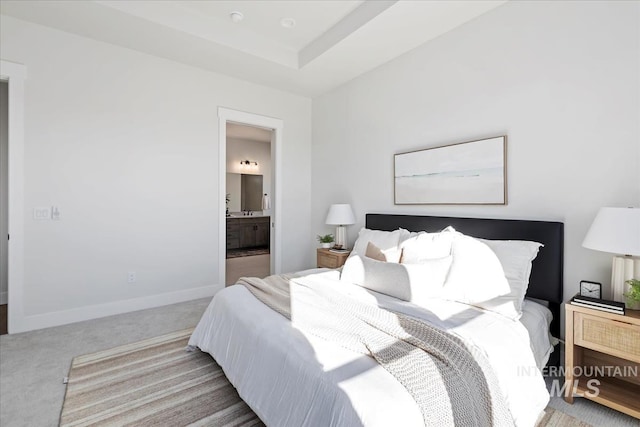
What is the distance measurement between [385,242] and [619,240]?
5.29 feet

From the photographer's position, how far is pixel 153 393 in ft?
6.54

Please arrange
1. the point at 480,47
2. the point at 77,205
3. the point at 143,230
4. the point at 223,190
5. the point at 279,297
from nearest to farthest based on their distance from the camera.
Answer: the point at 279,297 → the point at 480,47 → the point at 77,205 → the point at 143,230 → the point at 223,190

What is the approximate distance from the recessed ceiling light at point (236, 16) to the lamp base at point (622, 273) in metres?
3.64

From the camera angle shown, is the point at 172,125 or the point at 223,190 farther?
the point at 223,190

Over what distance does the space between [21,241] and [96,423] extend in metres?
2.19

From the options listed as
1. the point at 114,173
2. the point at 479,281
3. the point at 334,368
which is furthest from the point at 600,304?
the point at 114,173

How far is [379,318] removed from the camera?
172cm

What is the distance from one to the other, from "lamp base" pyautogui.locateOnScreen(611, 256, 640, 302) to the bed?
34 cm

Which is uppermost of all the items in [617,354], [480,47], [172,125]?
[480,47]

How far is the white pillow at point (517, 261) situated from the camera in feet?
6.79

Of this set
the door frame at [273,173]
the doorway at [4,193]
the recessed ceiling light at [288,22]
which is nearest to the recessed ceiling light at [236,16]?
the recessed ceiling light at [288,22]

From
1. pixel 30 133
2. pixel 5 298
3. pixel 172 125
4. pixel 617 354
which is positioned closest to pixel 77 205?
pixel 30 133

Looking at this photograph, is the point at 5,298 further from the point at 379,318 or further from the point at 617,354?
the point at 617,354

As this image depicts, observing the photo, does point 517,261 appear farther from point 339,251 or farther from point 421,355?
point 339,251
